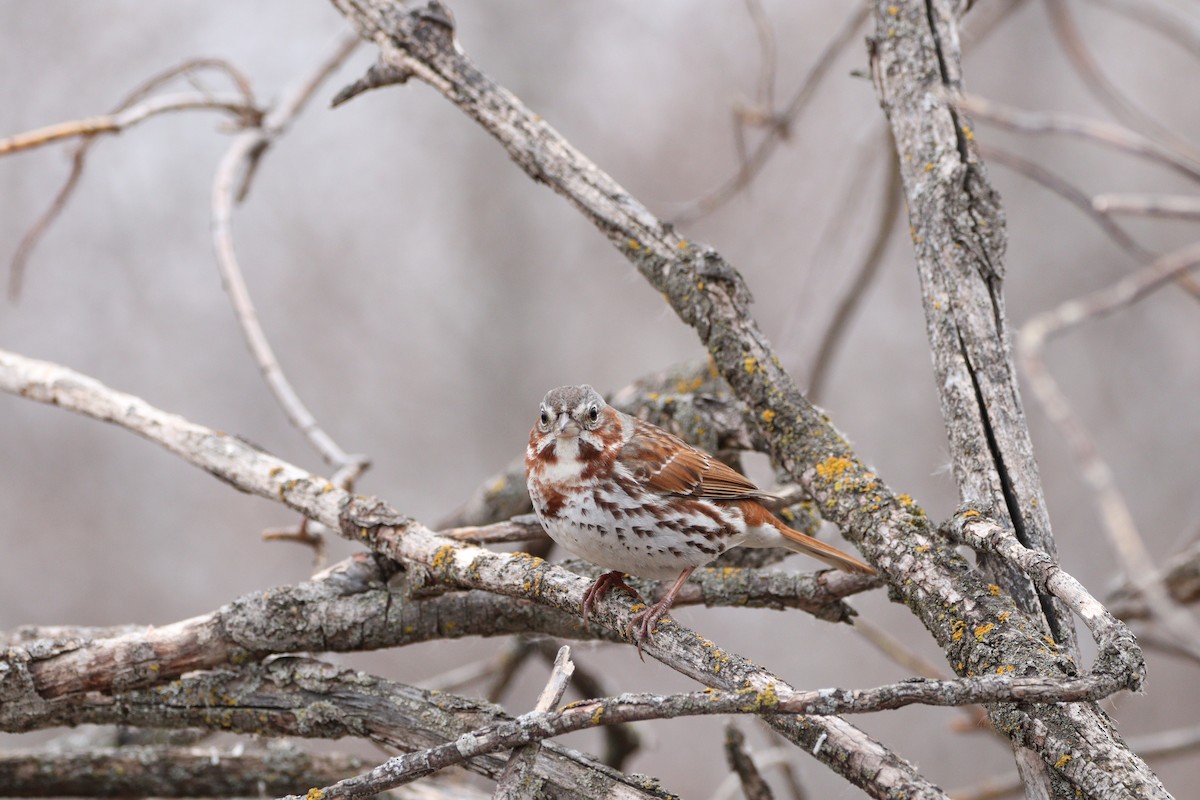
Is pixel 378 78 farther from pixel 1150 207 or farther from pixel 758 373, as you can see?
pixel 1150 207

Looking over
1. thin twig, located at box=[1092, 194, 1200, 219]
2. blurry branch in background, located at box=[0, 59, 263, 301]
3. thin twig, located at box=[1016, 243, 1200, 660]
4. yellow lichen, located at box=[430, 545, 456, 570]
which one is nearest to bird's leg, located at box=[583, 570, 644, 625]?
yellow lichen, located at box=[430, 545, 456, 570]

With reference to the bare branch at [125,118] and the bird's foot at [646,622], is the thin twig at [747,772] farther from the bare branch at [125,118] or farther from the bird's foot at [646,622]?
the bare branch at [125,118]

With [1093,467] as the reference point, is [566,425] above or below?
above

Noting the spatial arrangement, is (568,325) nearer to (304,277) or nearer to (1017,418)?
(304,277)

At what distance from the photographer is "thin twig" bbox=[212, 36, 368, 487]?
3885mm

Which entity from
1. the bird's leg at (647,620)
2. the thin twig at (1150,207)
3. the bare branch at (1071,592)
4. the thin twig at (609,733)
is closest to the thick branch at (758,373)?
the bare branch at (1071,592)

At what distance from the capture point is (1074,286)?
845 centimetres

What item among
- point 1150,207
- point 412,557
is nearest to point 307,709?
point 412,557

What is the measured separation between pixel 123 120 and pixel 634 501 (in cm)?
282

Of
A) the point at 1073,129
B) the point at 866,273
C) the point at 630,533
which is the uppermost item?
the point at 866,273

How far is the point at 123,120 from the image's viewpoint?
173 inches

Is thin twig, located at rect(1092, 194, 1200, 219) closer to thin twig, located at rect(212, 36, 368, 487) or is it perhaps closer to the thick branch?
the thick branch

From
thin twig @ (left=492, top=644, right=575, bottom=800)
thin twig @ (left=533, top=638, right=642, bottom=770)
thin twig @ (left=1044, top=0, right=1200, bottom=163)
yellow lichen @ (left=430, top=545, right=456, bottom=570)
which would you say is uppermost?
thin twig @ (left=1044, top=0, right=1200, bottom=163)

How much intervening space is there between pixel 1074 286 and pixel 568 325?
4261 millimetres
